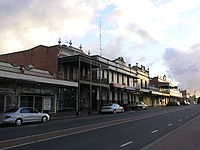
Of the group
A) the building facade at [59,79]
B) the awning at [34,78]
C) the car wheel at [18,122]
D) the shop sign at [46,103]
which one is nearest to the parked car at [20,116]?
the car wheel at [18,122]

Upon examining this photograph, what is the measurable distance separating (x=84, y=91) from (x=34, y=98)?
12209mm

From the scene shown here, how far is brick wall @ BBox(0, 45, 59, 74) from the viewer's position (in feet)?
114

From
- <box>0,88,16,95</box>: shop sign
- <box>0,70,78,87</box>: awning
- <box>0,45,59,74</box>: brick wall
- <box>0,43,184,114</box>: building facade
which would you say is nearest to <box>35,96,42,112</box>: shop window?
<box>0,43,184,114</box>: building facade

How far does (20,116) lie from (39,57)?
17983mm

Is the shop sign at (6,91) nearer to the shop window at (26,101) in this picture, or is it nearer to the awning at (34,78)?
the shop window at (26,101)

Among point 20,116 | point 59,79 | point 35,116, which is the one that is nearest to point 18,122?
point 20,116

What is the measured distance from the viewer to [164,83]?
93750mm

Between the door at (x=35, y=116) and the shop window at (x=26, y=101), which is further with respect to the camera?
the shop window at (x=26, y=101)

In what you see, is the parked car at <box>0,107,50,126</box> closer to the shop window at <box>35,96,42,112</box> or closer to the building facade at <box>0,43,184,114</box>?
the building facade at <box>0,43,184,114</box>

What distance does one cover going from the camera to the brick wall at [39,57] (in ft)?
114

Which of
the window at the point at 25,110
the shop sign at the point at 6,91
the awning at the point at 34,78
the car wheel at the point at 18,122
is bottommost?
the car wheel at the point at 18,122

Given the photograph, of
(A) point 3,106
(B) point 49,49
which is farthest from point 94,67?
(A) point 3,106

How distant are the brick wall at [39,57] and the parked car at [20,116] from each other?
44.6 feet

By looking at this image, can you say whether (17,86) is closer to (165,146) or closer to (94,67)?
(94,67)
